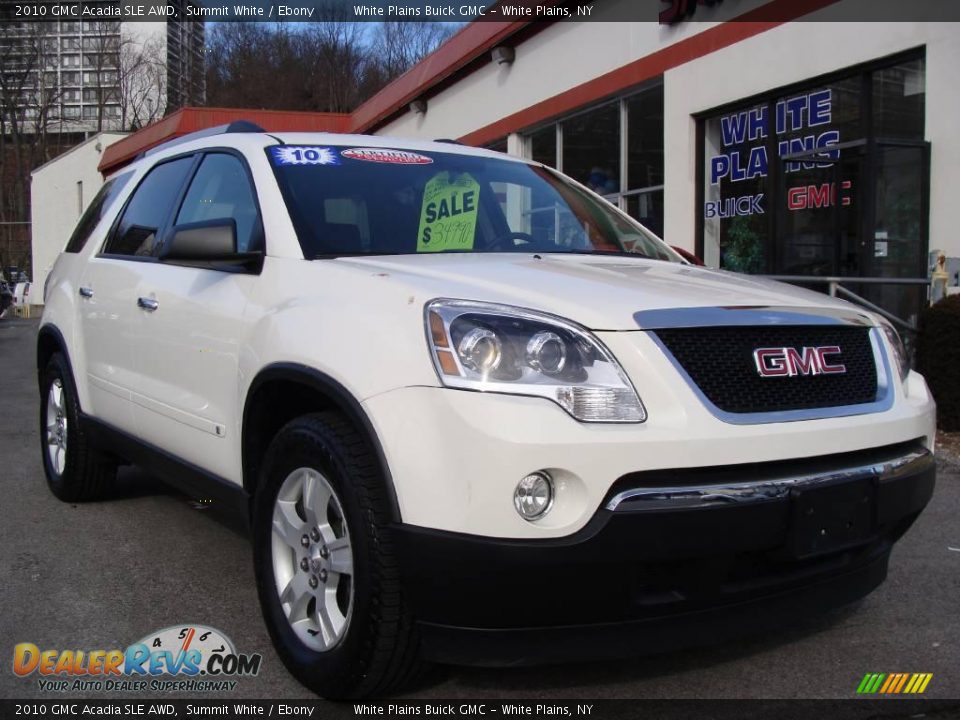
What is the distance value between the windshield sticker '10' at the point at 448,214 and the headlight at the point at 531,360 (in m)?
1.04

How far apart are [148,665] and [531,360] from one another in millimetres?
1679

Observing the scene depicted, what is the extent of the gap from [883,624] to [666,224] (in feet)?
30.1

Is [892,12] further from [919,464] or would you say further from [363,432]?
[363,432]

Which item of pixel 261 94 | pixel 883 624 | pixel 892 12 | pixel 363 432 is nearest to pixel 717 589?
pixel 363 432

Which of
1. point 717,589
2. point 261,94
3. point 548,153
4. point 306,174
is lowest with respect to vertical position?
point 717,589

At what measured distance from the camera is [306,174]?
137 inches

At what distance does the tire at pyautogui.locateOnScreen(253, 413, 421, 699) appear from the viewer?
7.86 ft

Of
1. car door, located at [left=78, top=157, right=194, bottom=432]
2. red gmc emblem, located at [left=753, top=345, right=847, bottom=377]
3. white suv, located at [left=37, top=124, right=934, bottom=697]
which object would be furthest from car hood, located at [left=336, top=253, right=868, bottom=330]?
car door, located at [left=78, top=157, right=194, bottom=432]

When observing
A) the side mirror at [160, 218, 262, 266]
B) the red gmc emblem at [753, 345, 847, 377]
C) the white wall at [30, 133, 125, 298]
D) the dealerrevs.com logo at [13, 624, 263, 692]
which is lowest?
the dealerrevs.com logo at [13, 624, 263, 692]

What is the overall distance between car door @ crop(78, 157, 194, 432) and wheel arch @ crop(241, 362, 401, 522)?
1175 mm

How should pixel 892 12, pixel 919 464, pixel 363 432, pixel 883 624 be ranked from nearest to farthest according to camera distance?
pixel 363 432, pixel 919 464, pixel 883 624, pixel 892 12

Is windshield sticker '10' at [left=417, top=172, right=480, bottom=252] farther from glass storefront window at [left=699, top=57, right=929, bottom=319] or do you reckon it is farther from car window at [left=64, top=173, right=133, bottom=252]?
glass storefront window at [left=699, top=57, right=929, bottom=319]

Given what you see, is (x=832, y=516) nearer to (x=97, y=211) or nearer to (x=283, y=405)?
(x=283, y=405)

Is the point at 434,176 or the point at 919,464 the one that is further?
the point at 434,176
